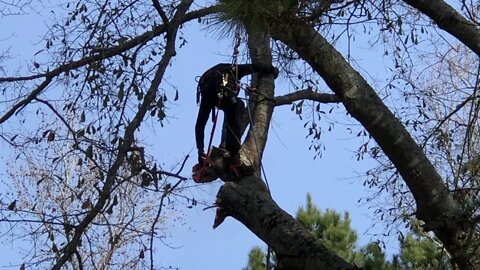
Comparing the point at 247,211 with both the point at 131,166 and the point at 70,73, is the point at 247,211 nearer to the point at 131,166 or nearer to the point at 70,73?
the point at 131,166

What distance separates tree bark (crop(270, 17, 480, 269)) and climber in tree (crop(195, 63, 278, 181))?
1.19ft

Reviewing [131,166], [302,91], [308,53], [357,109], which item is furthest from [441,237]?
[302,91]

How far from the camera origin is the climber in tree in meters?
4.84

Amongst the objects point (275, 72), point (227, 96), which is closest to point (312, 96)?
point (275, 72)

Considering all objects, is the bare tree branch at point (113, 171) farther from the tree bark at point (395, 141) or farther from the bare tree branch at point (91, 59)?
the tree bark at point (395, 141)

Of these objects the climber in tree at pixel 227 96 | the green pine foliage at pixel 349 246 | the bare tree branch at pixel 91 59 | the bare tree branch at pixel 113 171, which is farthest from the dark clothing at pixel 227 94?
the green pine foliage at pixel 349 246

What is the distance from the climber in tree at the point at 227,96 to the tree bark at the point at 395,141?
362 mm

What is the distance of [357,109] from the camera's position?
14.7 ft

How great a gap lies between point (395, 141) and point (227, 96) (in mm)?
941

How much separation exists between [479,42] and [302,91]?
1.80 metres

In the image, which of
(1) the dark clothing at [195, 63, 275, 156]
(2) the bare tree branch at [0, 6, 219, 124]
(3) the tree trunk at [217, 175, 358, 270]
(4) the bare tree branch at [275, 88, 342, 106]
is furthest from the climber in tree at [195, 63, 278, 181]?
(4) the bare tree branch at [275, 88, 342, 106]

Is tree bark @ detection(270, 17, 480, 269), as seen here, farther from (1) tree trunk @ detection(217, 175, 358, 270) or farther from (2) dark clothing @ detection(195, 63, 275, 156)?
(1) tree trunk @ detection(217, 175, 358, 270)

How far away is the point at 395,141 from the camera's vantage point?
14.5 feet

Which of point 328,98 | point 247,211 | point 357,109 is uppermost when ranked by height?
point 328,98
